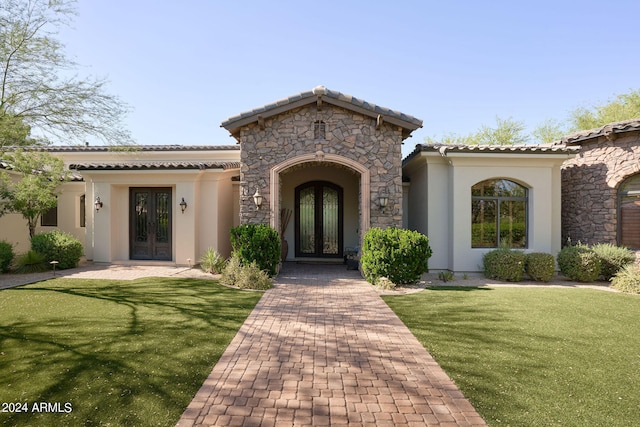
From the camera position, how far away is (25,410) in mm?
3227

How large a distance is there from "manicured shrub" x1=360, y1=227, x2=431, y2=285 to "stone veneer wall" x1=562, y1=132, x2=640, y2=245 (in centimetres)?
665

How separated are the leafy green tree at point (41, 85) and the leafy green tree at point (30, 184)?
1706 mm

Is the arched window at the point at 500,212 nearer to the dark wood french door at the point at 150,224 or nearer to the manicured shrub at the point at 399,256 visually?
the manicured shrub at the point at 399,256

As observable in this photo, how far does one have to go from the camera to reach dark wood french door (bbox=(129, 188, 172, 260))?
1288 cm

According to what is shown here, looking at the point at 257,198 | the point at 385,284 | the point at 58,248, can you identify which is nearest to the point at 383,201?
the point at 385,284

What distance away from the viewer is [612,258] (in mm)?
10031

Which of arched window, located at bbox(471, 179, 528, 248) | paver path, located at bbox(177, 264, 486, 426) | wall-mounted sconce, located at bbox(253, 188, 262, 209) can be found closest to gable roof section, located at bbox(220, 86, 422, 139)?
wall-mounted sconce, located at bbox(253, 188, 262, 209)

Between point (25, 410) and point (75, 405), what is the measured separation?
454 mm

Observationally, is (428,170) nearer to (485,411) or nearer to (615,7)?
(615,7)

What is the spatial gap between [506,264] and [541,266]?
1.04m

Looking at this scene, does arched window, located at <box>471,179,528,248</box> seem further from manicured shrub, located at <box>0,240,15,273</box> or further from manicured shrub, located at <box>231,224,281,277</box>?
manicured shrub, located at <box>0,240,15,273</box>

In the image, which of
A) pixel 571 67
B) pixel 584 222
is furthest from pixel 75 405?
pixel 571 67

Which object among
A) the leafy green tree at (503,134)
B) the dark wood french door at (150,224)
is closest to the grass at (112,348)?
the dark wood french door at (150,224)

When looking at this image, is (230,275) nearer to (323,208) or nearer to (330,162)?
(330,162)
